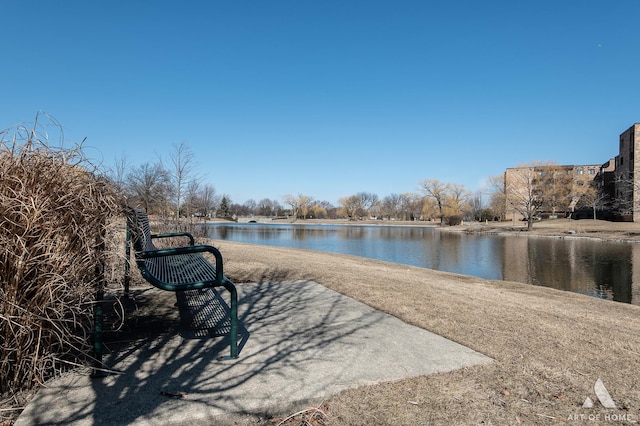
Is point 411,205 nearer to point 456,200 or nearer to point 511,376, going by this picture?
point 456,200

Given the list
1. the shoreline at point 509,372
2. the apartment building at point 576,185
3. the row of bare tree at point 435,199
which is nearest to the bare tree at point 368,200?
the row of bare tree at point 435,199

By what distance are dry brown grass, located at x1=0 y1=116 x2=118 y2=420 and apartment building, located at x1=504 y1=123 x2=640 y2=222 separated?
52586mm

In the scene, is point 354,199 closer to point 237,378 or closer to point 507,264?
point 507,264

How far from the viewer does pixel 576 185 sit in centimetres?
5819

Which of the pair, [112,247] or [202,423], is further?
[112,247]

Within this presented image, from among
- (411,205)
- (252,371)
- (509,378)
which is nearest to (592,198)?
(411,205)

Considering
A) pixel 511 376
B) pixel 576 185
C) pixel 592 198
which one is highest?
pixel 576 185

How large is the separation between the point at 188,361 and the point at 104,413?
850mm

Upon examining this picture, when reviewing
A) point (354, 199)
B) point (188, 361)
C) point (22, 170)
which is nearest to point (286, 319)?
point (188, 361)

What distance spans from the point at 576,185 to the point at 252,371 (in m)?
69.0

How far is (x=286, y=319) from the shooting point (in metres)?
4.36

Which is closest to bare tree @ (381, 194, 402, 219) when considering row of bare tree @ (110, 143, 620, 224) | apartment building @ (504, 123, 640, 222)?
row of bare tree @ (110, 143, 620, 224)

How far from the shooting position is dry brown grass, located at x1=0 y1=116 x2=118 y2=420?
2244 millimetres

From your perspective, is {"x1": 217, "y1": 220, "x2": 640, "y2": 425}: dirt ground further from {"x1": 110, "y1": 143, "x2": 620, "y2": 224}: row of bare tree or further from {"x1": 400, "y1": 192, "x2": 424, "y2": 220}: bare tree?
{"x1": 400, "y1": 192, "x2": 424, "y2": 220}: bare tree
